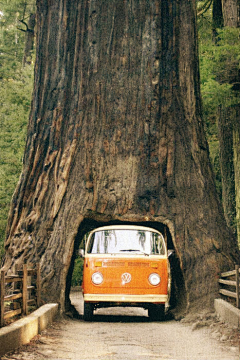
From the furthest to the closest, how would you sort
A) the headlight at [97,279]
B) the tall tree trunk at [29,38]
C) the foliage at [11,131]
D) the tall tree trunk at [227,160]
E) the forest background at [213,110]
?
the tall tree trunk at [29,38] < the foliage at [11,131] < the tall tree trunk at [227,160] < the forest background at [213,110] < the headlight at [97,279]

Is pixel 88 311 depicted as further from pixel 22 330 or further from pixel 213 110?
pixel 213 110

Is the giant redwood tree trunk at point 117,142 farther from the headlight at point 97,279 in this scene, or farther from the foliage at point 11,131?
the foliage at point 11,131

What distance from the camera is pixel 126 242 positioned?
507 inches

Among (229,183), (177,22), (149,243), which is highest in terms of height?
(177,22)

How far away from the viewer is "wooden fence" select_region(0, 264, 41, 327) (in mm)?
8114

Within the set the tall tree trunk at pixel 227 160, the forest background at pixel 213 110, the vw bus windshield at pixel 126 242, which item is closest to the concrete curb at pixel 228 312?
the vw bus windshield at pixel 126 242

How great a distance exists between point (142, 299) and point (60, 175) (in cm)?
485

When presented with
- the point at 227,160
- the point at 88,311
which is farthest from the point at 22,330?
the point at 227,160

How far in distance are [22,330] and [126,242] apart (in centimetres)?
501

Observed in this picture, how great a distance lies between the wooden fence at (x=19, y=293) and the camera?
8.11 meters

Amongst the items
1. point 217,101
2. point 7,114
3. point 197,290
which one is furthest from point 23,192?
point 7,114

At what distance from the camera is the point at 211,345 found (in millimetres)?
9023

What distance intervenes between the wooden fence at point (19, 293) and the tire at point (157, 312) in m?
2.74

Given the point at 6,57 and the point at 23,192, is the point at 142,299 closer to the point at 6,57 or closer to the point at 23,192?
the point at 23,192
